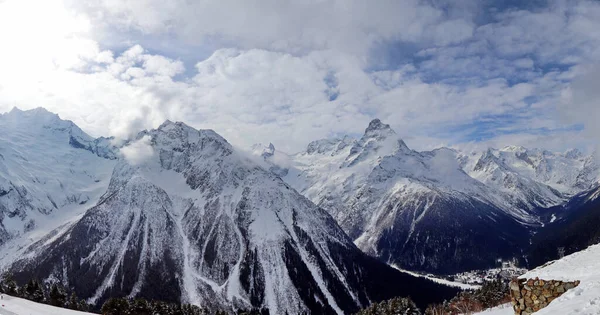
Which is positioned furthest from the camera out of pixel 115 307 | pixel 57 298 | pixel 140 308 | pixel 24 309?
pixel 57 298

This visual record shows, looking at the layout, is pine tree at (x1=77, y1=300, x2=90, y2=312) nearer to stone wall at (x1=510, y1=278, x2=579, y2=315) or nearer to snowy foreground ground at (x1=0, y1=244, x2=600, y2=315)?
stone wall at (x1=510, y1=278, x2=579, y2=315)

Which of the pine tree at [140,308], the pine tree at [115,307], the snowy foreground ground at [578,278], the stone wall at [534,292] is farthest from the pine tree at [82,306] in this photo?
the snowy foreground ground at [578,278]

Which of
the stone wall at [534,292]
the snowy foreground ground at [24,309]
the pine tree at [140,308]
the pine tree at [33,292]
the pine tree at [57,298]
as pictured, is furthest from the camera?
the pine tree at [57,298]

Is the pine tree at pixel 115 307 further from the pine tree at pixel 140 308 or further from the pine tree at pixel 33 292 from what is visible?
the pine tree at pixel 33 292

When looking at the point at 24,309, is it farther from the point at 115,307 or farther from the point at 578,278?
the point at 578,278

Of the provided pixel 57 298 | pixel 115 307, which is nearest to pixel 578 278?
pixel 115 307
